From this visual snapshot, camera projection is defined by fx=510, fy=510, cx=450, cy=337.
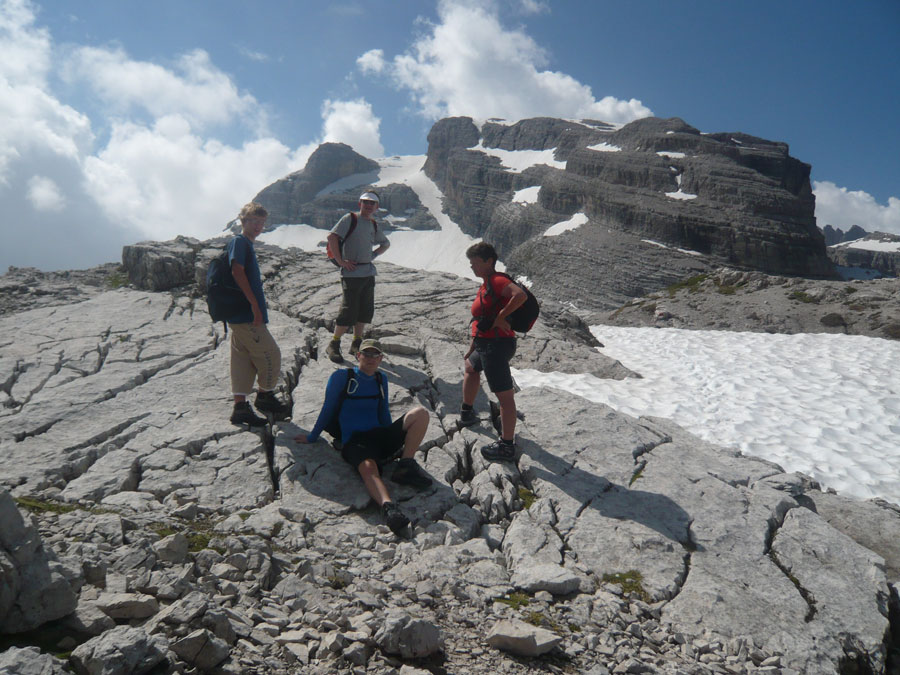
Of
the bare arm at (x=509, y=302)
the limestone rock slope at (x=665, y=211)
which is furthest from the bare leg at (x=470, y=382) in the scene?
the limestone rock slope at (x=665, y=211)

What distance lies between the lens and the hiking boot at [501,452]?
24.7ft

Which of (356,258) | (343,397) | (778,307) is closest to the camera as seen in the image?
(343,397)

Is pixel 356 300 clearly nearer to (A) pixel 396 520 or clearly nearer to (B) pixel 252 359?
(B) pixel 252 359

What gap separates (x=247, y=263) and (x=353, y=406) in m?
2.63

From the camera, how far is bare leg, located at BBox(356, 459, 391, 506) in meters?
6.11

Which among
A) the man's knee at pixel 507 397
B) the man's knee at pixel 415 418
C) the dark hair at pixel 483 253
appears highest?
the dark hair at pixel 483 253

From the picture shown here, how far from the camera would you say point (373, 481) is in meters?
6.29

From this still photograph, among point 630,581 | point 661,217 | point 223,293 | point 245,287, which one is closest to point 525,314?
point 630,581

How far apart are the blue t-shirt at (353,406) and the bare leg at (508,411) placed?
170cm

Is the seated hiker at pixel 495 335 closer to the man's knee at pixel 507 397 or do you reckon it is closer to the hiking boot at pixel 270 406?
the man's knee at pixel 507 397

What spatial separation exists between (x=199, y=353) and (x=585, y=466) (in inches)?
325

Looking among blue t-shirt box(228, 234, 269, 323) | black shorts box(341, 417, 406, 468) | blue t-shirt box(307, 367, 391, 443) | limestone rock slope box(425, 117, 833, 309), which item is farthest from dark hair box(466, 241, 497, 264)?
limestone rock slope box(425, 117, 833, 309)

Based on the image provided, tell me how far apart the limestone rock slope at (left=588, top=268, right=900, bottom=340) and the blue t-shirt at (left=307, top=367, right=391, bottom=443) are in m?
26.5

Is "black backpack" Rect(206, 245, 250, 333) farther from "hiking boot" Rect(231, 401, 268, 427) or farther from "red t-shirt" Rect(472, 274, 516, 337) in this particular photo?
"red t-shirt" Rect(472, 274, 516, 337)
